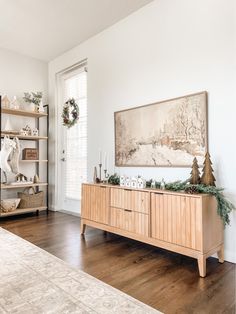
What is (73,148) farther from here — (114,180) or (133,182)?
(133,182)

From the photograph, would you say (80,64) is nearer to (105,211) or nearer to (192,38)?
(192,38)

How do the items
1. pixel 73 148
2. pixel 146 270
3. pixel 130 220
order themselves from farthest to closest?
pixel 73 148
pixel 130 220
pixel 146 270

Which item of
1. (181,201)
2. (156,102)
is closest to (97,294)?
(181,201)

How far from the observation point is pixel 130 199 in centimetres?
263

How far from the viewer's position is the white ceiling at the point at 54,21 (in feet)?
10.1

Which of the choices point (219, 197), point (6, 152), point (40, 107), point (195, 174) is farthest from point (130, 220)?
point (40, 107)

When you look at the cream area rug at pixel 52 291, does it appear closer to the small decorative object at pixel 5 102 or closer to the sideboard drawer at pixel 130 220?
the sideboard drawer at pixel 130 220

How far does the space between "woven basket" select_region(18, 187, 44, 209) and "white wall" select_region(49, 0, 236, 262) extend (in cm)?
124

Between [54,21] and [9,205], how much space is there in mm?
2938

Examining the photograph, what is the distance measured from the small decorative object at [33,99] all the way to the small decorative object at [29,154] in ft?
2.46

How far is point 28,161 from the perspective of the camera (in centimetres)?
434

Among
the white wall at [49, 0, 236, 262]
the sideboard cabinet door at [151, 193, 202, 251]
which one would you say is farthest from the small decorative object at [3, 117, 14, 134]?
the sideboard cabinet door at [151, 193, 202, 251]

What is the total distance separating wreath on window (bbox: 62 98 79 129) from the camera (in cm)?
432

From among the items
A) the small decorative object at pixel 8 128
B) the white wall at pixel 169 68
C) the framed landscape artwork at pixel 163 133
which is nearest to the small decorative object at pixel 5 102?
the small decorative object at pixel 8 128
